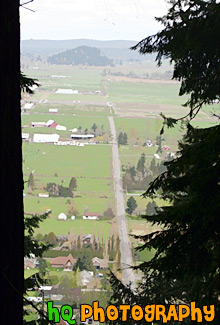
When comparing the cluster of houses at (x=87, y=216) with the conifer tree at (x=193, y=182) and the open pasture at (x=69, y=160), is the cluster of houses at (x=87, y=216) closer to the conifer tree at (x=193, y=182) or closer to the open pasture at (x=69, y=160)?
the open pasture at (x=69, y=160)

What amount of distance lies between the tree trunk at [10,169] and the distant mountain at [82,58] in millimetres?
150767

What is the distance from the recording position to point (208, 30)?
3758mm

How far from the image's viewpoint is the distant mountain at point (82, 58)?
152325 millimetres

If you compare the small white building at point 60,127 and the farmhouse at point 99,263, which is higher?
the small white building at point 60,127

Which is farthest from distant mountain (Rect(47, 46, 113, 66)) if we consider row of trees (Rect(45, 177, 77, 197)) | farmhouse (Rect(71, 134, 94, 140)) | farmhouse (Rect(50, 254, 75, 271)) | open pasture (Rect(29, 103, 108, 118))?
farmhouse (Rect(50, 254, 75, 271))

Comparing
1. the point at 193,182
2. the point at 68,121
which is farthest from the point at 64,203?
the point at 193,182

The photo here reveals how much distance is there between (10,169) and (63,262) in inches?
1451

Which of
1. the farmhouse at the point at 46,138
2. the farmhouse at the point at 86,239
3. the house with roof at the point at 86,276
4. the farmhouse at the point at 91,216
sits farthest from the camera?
the farmhouse at the point at 46,138

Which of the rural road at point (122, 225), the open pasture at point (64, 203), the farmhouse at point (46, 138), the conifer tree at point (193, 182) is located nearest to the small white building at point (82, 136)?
the farmhouse at point (46, 138)

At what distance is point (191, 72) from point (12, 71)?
2.91 meters

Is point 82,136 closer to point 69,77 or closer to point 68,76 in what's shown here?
point 69,77

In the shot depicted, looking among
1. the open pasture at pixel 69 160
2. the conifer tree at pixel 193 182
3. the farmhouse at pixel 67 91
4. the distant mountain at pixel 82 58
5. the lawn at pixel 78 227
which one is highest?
the distant mountain at pixel 82 58

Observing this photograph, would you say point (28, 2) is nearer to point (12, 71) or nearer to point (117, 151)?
point (12, 71)

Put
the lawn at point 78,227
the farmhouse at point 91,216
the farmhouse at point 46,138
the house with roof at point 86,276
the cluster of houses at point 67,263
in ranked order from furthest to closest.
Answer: the farmhouse at point 46,138
the farmhouse at point 91,216
the lawn at point 78,227
the cluster of houses at point 67,263
the house with roof at point 86,276
